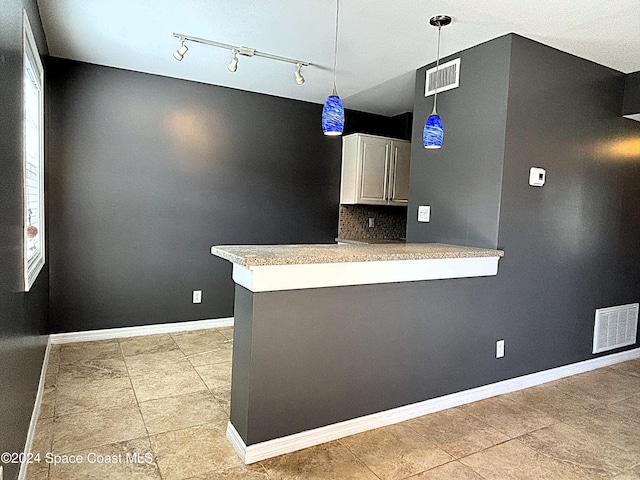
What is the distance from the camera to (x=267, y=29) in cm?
287

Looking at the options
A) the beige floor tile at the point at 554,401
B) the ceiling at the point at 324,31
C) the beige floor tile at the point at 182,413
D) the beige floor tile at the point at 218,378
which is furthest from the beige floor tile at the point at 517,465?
the ceiling at the point at 324,31

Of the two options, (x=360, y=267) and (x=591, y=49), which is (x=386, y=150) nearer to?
(x=591, y=49)

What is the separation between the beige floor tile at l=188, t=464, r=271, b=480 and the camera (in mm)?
2000

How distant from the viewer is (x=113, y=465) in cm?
208

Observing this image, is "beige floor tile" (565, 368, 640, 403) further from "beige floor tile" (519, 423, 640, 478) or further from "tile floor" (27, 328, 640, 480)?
"beige floor tile" (519, 423, 640, 478)

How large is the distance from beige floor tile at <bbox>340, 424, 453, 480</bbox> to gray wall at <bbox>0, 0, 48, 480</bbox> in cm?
157

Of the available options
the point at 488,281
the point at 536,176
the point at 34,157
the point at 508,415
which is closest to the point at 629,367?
the point at 508,415

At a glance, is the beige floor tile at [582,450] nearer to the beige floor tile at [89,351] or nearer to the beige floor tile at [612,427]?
the beige floor tile at [612,427]

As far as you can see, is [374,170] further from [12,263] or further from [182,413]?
[12,263]

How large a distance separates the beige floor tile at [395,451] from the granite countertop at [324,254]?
1.02 meters

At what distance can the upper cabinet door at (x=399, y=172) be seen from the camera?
495cm

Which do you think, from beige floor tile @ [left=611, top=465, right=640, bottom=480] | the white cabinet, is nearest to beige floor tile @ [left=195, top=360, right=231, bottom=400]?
beige floor tile @ [left=611, top=465, right=640, bottom=480]

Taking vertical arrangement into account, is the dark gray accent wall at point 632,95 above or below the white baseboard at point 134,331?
above

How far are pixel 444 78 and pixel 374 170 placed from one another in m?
1.66
